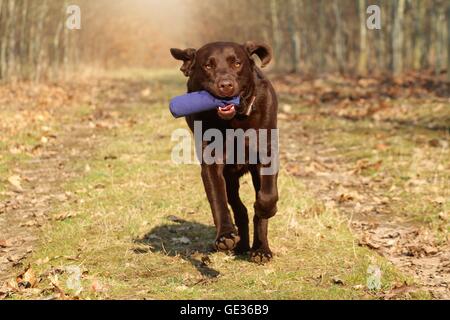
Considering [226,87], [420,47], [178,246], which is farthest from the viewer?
[420,47]

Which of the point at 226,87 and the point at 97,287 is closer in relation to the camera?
the point at 97,287

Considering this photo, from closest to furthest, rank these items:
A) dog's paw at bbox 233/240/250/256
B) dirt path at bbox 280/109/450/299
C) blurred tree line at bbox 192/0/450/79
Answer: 1. dirt path at bbox 280/109/450/299
2. dog's paw at bbox 233/240/250/256
3. blurred tree line at bbox 192/0/450/79

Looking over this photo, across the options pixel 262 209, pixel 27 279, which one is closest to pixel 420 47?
pixel 262 209

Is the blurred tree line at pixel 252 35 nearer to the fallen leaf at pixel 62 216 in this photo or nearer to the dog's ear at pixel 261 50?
the fallen leaf at pixel 62 216

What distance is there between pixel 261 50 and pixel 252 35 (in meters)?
45.6

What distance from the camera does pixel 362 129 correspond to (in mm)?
15203

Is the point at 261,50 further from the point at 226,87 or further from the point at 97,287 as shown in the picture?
the point at 97,287

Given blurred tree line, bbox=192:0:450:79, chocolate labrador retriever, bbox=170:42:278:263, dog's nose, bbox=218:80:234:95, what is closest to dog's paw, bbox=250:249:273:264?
chocolate labrador retriever, bbox=170:42:278:263

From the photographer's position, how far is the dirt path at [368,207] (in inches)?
251

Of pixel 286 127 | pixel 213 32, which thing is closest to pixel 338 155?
pixel 286 127

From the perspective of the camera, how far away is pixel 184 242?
23.5 ft

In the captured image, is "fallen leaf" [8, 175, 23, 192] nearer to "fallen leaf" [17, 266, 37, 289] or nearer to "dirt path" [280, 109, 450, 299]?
"dirt path" [280, 109, 450, 299]

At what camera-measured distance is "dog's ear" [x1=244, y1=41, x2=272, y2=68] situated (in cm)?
613

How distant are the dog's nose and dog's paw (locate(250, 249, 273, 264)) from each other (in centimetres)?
158
